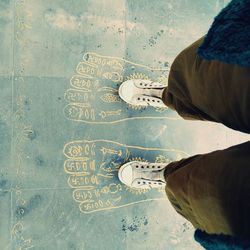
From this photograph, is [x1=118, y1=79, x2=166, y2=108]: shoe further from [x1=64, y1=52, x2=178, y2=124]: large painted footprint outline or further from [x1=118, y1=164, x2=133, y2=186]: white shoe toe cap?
[x1=118, y1=164, x2=133, y2=186]: white shoe toe cap

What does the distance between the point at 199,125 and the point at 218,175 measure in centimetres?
104

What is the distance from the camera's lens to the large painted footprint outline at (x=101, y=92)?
194 centimetres

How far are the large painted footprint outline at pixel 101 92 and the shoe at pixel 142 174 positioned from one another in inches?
9.1

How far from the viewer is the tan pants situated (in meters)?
0.95

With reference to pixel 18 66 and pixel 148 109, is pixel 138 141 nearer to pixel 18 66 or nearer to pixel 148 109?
pixel 148 109

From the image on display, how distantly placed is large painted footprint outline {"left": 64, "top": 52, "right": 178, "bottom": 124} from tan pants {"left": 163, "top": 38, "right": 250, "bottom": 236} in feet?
2.22

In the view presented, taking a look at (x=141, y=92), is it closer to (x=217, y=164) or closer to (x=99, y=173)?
(x=99, y=173)

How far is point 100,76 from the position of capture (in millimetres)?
1968

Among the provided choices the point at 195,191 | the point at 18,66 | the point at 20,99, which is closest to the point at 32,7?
the point at 18,66

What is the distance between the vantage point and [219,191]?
3.27 ft

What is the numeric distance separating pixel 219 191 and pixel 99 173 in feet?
3.32

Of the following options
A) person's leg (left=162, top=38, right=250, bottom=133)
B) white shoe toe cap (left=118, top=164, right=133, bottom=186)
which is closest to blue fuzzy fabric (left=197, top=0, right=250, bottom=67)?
person's leg (left=162, top=38, right=250, bottom=133)

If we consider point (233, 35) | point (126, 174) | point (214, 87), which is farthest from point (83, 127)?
point (233, 35)

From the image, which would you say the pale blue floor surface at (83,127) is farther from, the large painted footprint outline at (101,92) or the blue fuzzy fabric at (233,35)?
the blue fuzzy fabric at (233,35)
